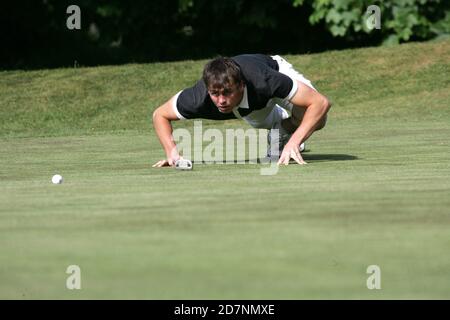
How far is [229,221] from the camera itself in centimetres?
632

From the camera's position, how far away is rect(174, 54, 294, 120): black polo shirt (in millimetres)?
9453

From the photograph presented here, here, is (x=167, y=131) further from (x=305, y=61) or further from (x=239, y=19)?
(x=239, y=19)

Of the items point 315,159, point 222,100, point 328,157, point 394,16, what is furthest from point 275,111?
point 394,16

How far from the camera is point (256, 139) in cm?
1453

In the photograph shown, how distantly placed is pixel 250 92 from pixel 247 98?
2.4 inches

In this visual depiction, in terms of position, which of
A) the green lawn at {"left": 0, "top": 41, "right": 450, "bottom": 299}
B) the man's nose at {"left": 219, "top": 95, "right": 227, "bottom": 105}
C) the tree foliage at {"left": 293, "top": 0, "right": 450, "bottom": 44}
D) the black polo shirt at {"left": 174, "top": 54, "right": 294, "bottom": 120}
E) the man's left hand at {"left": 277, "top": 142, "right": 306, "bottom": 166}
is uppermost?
the tree foliage at {"left": 293, "top": 0, "right": 450, "bottom": 44}

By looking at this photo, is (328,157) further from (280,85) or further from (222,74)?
(222,74)

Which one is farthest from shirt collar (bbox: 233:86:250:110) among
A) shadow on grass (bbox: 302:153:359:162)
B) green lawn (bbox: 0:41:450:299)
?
shadow on grass (bbox: 302:153:359:162)

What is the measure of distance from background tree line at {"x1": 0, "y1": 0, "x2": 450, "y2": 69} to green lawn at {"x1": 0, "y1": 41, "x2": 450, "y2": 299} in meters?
11.3

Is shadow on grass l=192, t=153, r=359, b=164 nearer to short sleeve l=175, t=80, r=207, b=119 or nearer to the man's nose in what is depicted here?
short sleeve l=175, t=80, r=207, b=119

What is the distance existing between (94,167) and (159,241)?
4.94 metres

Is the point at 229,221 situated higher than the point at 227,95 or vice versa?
the point at 227,95

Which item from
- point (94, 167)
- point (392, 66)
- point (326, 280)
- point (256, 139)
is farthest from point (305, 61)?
point (326, 280)
